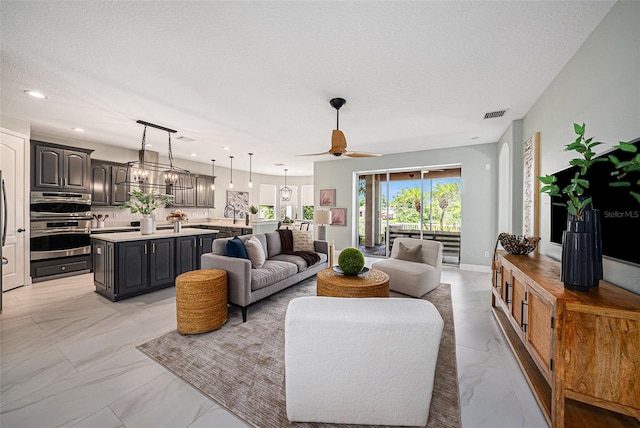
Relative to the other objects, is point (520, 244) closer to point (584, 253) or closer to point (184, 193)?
point (584, 253)

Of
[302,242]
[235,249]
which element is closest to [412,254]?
[302,242]

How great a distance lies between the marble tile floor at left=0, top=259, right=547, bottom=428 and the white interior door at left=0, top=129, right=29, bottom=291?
3.15ft

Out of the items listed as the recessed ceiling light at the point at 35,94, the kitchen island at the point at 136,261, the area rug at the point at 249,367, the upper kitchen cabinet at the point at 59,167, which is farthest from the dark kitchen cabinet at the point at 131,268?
the upper kitchen cabinet at the point at 59,167

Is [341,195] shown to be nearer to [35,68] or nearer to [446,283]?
[446,283]

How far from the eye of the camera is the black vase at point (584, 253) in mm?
1449

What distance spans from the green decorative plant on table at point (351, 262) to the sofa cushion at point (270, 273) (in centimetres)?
93

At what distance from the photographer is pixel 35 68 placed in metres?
2.50

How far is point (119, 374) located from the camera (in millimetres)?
1957

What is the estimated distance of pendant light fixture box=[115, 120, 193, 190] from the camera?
4039 mm

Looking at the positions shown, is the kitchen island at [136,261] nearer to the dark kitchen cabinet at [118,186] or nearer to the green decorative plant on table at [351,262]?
the dark kitchen cabinet at [118,186]

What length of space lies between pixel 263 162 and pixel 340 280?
5613mm

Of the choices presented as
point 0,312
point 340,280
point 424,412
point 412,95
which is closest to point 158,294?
point 0,312

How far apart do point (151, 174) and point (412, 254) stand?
599 centimetres

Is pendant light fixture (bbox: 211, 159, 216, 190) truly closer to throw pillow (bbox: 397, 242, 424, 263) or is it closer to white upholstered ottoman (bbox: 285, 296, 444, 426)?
throw pillow (bbox: 397, 242, 424, 263)
